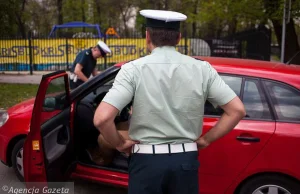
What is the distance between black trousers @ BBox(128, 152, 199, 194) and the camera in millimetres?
2031

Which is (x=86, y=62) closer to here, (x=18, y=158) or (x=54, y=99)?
(x=18, y=158)

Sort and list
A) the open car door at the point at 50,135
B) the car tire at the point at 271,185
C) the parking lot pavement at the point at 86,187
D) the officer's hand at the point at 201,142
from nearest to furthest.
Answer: the officer's hand at the point at 201,142
the open car door at the point at 50,135
the car tire at the point at 271,185
the parking lot pavement at the point at 86,187

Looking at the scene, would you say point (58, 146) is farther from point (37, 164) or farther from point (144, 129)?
point (144, 129)

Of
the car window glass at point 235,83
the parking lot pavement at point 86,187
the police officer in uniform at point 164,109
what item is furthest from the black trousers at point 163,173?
the parking lot pavement at point 86,187

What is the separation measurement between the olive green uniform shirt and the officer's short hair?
34 millimetres

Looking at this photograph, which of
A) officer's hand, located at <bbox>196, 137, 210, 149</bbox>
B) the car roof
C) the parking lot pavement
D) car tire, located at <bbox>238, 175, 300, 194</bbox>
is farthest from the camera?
the parking lot pavement

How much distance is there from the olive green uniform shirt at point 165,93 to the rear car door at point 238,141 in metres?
1.30

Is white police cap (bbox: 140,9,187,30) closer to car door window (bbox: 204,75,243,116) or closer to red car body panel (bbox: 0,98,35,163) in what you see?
car door window (bbox: 204,75,243,116)

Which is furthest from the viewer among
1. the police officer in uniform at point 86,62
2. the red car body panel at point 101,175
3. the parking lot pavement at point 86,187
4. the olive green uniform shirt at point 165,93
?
the police officer in uniform at point 86,62

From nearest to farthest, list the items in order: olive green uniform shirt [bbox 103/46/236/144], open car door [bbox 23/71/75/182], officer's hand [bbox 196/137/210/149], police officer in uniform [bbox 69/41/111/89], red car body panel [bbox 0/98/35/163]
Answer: olive green uniform shirt [bbox 103/46/236/144] → officer's hand [bbox 196/137/210/149] → open car door [bbox 23/71/75/182] → red car body panel [bbox 0/98/35/163] → police officer in uniform [bbox 69/41/111/89]

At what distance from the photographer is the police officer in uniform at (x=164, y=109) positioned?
1989 mm

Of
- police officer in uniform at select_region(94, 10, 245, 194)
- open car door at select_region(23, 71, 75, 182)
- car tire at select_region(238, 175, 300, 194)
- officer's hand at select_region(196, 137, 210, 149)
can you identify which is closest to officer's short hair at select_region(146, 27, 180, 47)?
police officer in uniform at select_region(94, 10, 245, 194)

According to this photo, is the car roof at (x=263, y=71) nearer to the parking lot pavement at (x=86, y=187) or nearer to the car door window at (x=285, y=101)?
the car door window at (x=285, y=101)

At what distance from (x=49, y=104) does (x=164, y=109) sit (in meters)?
1.74
